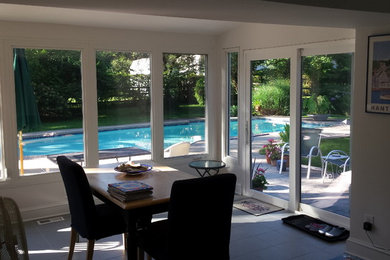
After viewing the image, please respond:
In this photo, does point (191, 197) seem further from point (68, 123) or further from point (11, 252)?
point (68, 123)

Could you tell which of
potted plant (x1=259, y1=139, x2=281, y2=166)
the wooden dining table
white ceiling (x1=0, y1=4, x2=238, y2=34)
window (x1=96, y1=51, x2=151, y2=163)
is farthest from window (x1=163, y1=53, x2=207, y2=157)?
the wooden dining table

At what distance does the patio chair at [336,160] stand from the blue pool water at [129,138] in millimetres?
362

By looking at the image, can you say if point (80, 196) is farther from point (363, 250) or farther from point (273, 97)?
point (273, 97)

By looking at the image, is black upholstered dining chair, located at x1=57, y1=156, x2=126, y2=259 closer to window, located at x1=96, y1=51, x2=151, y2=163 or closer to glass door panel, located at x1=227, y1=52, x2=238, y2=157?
window, located at x1=96, y1=51, x2=151, y2=163

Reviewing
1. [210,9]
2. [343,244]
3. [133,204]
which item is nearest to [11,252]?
[133,204]

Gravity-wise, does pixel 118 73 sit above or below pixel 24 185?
above

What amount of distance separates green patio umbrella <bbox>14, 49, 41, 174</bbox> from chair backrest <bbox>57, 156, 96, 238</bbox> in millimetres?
1667

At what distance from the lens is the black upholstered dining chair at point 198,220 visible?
270 cm

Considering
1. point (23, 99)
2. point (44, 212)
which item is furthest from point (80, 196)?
point (23, 99)

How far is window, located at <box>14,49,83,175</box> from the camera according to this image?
479 cm

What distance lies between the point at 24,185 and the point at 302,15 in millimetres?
3570

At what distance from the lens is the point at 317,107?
4668mm

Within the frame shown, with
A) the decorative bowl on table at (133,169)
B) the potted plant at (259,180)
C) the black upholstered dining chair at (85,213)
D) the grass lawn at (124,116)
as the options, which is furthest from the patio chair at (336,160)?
the black upholstered dining chair at (85,213)

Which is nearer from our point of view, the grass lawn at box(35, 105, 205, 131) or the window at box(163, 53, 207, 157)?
the grass lawn at box(35, 105, 205, 131)
